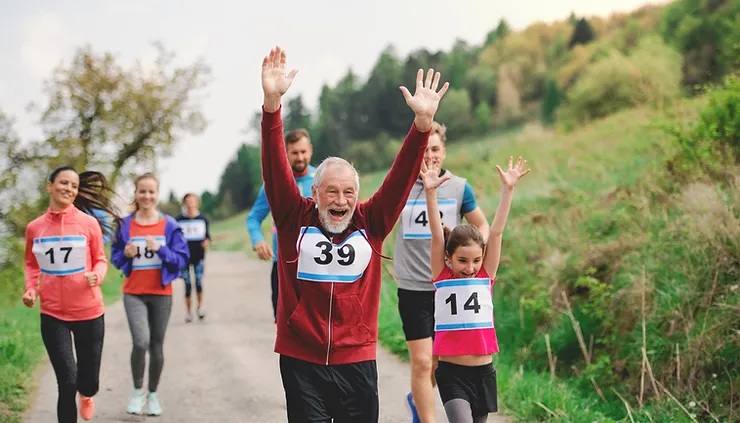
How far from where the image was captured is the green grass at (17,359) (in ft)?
21.1

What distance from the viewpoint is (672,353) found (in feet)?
21.0

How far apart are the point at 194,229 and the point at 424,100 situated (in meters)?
10.00

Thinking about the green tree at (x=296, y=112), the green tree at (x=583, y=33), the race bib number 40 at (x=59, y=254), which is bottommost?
the race bib number 40 at (x=59, y=254)

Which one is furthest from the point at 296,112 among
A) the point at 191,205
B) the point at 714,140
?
the point at 714,140

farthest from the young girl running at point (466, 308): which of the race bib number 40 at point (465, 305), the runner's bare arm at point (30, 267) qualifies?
the runner's bare arm at point (30, 267)

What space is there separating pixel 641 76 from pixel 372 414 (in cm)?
1822

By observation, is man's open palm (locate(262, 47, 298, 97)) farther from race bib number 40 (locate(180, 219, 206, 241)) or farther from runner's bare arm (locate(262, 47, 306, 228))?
race bib number 40 (locate(180, 219, 206, 241))

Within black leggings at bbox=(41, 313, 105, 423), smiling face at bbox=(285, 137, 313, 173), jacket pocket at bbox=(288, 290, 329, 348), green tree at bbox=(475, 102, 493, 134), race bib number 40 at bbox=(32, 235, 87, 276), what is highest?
green tree at bbox=(475, 102, 493, 134)

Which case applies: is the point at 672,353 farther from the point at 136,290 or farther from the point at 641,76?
the point at 641,76

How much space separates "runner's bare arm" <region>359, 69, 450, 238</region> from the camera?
3287mm

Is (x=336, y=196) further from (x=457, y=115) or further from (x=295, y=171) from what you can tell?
(x=457, y=115)

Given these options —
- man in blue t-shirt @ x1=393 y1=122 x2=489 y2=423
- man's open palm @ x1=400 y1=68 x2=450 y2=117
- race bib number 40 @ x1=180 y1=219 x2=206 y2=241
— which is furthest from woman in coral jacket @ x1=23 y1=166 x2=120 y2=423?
race bib number 40 @ x1=180 y1=219 x2=206 y2=241

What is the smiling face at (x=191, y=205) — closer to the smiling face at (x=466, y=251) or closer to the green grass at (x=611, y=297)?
the green grass at (x=611, y=297)

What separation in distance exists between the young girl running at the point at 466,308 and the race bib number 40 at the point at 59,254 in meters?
2.74
